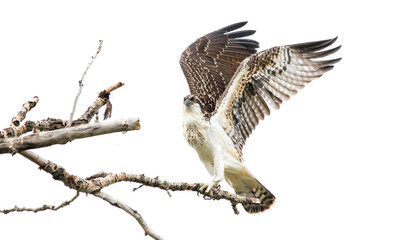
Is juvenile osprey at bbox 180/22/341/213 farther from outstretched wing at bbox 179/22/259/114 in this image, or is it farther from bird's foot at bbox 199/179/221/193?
outstretched wing at bbox 179/22/259/114

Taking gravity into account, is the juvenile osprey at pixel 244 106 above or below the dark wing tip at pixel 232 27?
below

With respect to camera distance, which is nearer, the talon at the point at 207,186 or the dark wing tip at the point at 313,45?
the talon at the point at 207,186

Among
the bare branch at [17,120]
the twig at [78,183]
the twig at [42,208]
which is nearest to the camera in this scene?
the twig at [78,183]

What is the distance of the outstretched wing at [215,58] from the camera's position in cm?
802

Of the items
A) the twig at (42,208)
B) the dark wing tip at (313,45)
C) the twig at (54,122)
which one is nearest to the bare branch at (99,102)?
the twig at (54,122)

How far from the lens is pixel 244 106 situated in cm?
711

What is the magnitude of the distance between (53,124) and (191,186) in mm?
1607

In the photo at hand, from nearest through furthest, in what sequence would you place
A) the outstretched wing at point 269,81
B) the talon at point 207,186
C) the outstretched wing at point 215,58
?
the talon at point 207,186 < the outstretched wing at point 269,81 < the outstretched wing at point 215,58

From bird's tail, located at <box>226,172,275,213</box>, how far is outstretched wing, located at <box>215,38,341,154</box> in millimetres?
380

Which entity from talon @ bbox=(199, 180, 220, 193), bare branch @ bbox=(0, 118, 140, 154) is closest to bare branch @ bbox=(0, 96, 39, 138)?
bare branch @ bbox=(0, 118, 140, 154)

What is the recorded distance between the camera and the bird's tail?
693 cm

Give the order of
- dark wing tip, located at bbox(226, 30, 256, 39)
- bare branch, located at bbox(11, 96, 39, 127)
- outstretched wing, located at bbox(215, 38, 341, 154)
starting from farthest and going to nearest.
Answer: dark wing tip, located at bbox(226, 30, 256, 39) → outstretched wing, located at bbox(215, 38, 341, 154) → bare branch, located at bbox(11, 96, 39, 127)

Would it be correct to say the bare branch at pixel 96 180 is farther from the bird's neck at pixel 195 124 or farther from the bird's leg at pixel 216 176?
the bird's neck at pixel 195 124

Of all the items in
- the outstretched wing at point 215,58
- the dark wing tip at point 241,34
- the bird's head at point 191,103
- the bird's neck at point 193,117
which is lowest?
the bird's neck at point 193,117
